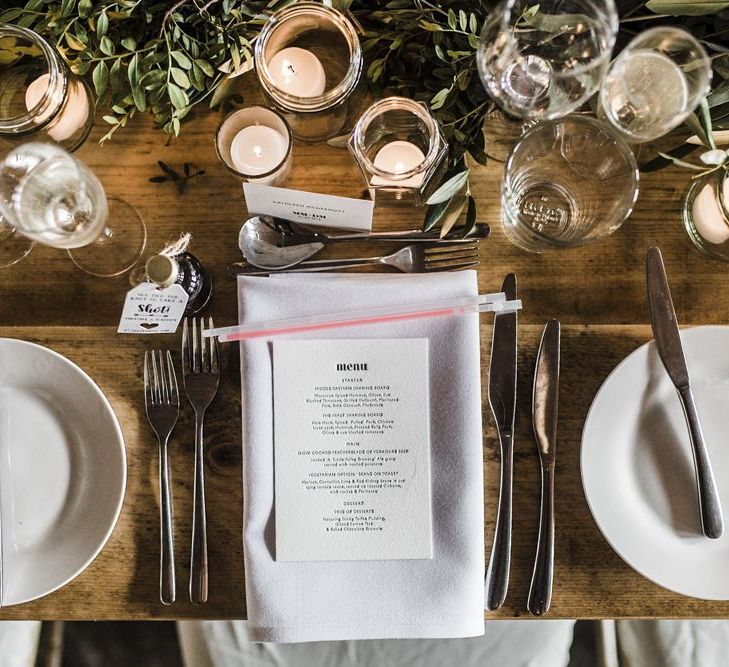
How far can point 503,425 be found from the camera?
0.79 metres

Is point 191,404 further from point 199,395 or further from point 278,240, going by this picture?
point 278,240

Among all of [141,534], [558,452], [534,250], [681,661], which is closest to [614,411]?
[558,452]

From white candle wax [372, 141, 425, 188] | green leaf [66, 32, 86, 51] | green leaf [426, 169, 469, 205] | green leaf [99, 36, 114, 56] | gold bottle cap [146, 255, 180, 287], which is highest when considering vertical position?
green leaf [66, 32, 86, 51]

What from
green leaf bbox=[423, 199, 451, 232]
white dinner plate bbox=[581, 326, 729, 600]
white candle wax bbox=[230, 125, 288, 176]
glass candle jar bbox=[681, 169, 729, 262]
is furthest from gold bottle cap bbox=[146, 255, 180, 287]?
glass candle jar bbox=[681, 169, 729, 262]

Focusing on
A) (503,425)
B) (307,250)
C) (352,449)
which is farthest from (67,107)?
Answer: (503,425)

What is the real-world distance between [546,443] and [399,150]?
0.41 metres

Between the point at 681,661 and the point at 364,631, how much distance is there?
776mm

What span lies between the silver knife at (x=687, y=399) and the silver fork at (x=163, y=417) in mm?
605

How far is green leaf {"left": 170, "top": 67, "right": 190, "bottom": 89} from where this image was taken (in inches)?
30.4

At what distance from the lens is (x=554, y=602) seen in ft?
2.53

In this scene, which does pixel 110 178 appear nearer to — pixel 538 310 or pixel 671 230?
pixel 538 310

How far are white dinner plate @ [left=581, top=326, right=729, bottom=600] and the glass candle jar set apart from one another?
125 millimetres

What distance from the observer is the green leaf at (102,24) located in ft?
2.50

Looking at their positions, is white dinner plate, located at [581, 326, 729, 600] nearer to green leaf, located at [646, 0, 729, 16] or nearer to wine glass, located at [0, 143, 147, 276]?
green leaf, located at [646, 0, 729, 16]
